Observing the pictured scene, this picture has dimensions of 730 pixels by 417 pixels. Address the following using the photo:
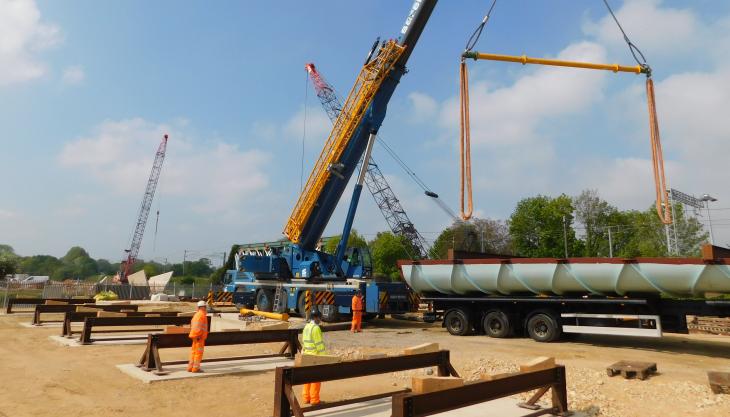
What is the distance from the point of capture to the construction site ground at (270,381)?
643 centimetres

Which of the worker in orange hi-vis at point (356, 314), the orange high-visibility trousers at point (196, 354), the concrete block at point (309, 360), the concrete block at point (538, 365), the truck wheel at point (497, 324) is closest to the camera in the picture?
the concrete block at point (309, 360)

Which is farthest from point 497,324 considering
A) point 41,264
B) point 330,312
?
point 41,264

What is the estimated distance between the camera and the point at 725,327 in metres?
17.1

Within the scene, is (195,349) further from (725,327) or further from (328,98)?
(328,98)

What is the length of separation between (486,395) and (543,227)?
52.8 meters

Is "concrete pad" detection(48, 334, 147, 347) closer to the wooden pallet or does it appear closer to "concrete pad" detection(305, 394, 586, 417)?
"concrete pad" detection(305, 394, 586, 417)

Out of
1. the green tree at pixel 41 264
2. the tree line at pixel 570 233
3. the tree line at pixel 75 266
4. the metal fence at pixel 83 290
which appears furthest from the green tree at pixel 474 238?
the green tree at pixel 41 264

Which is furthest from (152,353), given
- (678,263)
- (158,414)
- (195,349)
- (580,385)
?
(678,263)

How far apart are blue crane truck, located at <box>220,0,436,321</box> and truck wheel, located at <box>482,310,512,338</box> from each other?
4.04 metres

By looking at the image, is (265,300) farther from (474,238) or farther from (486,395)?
(474,238)

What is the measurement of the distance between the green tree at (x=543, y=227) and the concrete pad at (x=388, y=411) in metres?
48.4

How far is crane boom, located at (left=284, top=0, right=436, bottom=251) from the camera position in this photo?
58.1 ft

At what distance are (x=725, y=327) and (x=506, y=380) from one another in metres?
16.7

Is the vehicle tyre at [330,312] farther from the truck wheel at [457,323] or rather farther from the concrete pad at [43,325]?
the concrete pad at [43,325]
